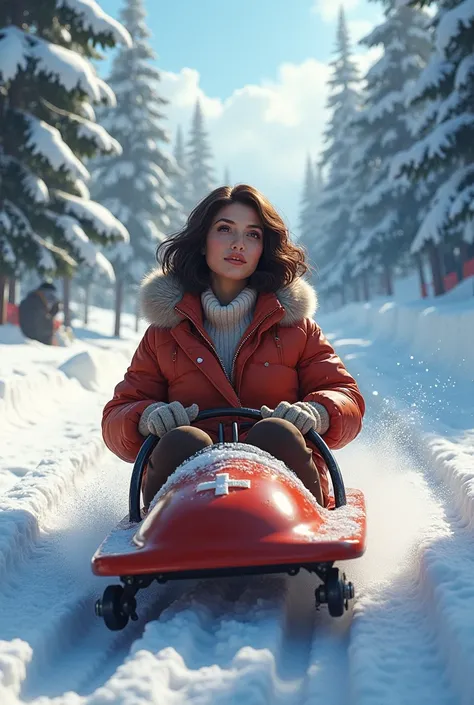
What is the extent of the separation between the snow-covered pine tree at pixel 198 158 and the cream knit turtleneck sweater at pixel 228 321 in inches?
1837

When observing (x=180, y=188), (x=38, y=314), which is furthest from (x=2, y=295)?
(x=180, y=188)

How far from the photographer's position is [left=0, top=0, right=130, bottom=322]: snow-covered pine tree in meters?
12.6

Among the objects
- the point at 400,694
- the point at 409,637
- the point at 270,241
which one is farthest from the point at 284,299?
the point at 400,694

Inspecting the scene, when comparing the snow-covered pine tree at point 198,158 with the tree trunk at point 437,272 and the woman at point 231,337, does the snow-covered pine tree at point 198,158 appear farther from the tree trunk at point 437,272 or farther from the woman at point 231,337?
the woman at point 231,337

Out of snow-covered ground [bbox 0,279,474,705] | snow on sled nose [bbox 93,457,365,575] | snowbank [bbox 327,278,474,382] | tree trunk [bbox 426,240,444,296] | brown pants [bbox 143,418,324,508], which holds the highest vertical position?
tree trunk [bbox 426,240,444,296]

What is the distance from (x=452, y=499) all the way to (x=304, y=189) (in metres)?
59.6

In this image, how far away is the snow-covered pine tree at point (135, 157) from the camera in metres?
28.1

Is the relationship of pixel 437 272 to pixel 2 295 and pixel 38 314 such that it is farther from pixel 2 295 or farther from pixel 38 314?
pixel 2 295

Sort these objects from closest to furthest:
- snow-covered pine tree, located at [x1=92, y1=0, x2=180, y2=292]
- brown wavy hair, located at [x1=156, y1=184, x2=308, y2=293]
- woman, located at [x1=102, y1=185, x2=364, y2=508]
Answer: woman, located at [x1=102, y1=185, x2=364, y2=508], brown wavy hair, located at [x1=156, y1=184, x2=308, y2=293], snow-covered pine tree, located at [x1=92, y1=0, x2=180, y2=292]

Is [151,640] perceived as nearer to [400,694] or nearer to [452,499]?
[400,694]

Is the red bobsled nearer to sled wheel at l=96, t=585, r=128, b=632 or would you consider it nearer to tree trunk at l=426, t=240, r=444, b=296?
sled wheel at l=96, t=585, r=128, b=632

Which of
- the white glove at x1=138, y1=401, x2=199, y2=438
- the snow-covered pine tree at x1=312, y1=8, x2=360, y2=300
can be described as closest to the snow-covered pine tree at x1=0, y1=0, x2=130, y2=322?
the white glove at x1=138, y1=401, x2=199, y2=438

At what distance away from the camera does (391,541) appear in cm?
358

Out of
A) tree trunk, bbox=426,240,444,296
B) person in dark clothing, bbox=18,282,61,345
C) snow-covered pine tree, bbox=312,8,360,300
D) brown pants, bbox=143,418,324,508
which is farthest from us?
snow-covered pine tree, bbox=312,8,360,300
